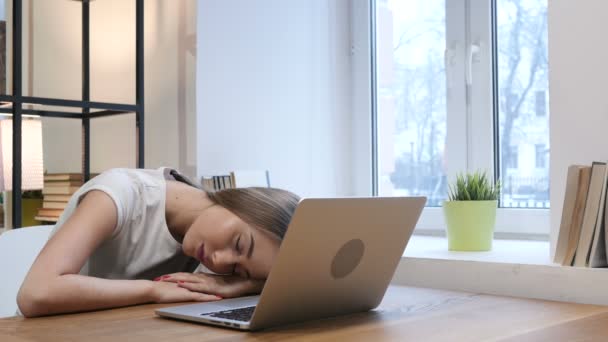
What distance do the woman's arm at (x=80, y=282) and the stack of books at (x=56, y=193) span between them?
102 centimetres

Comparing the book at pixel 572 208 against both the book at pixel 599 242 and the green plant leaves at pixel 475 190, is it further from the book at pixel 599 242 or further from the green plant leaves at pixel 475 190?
the green plant leaves at pixel 475 190

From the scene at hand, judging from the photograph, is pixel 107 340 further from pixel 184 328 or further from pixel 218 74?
pixel 218 74

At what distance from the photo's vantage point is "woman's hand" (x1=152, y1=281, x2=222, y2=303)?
1258mm

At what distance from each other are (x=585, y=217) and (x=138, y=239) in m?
0.88

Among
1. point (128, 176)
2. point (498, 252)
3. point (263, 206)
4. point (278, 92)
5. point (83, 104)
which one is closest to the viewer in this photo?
point (263, 206)

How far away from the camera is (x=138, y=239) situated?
1.41m

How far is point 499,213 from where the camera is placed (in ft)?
7.04

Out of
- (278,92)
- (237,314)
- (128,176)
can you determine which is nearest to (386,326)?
(237,314)

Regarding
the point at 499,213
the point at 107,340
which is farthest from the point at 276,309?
the point at 499,213

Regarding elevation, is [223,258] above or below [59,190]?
below

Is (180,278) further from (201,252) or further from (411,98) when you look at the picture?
(411,98)

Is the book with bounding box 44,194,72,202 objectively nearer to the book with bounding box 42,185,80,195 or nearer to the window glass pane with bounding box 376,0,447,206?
the book with bounding box 42,185,80,195

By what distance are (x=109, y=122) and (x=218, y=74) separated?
1.56 ft

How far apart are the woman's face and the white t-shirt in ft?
0.40
